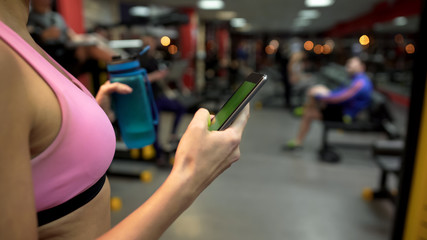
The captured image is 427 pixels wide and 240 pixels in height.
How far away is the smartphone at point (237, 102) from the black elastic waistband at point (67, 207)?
0.24 metres

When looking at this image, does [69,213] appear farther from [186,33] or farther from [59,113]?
[186,33]

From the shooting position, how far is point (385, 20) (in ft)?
33.7

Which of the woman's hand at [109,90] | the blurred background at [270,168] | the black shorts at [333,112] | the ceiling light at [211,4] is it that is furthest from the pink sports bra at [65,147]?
the ceiling light at [211,4]

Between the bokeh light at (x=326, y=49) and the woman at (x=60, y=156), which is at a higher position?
the bokeh light at (x=326, y=49)

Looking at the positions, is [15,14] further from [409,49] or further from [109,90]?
[409,49]

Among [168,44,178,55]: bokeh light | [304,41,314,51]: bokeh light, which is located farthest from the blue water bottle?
[304,41,314,51]: bokeh light

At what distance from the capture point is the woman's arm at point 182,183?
49 centimetres

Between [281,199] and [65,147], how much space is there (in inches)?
111

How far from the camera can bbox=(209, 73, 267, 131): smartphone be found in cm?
58

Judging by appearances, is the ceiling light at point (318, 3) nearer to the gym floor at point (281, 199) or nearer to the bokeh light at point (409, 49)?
the bokeh light at point (409, 49)

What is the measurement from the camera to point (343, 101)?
4312 mm

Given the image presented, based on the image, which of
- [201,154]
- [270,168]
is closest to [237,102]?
[201,154]

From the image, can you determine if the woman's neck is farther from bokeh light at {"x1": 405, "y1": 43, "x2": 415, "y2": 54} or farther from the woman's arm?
bokeh light at {"x1": 405, "y1": 43, "x2": 415, "y2": 54}

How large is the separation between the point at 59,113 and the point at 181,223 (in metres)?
2.26
